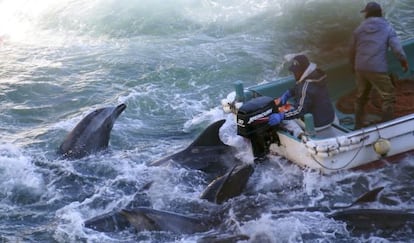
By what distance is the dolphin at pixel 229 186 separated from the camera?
892cm

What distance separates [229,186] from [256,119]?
1.10 m

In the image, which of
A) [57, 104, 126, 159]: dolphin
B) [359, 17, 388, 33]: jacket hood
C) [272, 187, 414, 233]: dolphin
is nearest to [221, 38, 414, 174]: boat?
[272, 187, 414, 233]: dolphin

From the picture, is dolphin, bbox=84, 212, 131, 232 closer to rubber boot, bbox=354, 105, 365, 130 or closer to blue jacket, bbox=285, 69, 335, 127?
blue jacket, bbox=285, 69, 335, 127

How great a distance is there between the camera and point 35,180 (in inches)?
410

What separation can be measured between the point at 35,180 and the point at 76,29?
34.8 ft

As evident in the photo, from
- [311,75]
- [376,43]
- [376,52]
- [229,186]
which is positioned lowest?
[229,186]

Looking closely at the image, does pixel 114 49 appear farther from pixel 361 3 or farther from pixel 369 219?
pixel 369 219

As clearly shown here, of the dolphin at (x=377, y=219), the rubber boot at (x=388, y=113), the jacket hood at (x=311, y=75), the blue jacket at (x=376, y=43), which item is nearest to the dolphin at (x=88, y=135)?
the jacket hood at (x=311, y=75)

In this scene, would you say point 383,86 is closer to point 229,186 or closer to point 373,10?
point 373,10

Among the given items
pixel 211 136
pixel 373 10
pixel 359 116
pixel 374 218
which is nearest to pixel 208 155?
pixel 211 136

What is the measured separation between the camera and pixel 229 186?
897 cm

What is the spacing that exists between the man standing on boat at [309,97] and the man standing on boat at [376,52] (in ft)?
2.34

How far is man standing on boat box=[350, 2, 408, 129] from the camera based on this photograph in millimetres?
9602

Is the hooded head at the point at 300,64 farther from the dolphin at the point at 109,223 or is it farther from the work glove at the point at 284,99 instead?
the dolphin at the point at 109,223
